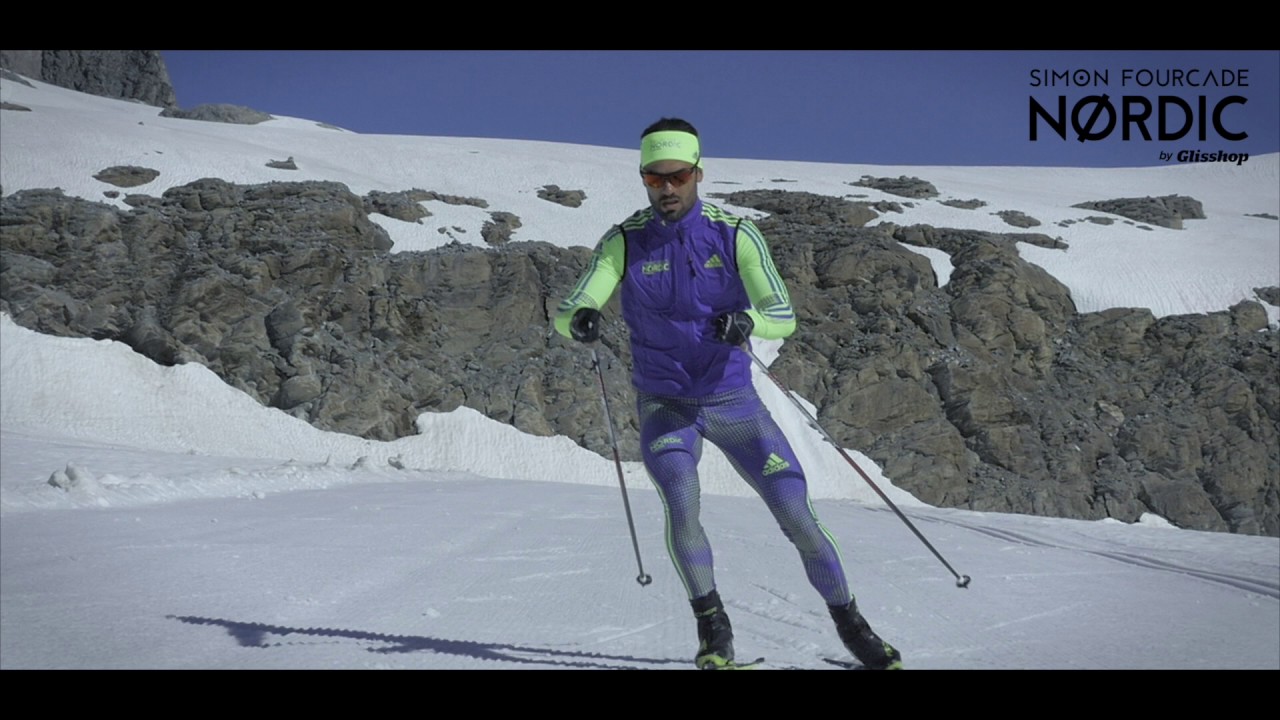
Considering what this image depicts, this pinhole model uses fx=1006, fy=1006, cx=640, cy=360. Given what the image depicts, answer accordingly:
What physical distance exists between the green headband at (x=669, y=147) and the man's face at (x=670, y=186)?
0.07 ft

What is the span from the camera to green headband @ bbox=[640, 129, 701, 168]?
4.30 meters

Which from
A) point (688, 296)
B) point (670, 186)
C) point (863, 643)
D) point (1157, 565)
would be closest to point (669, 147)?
point (670, 186)

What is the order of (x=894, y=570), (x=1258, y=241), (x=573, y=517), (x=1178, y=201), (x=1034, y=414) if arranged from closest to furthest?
1. (x=894, y=570)
2. (x=573, y=517)
3. (x=1034, y=414)
4. (x=1258, y=241)
5. (x=1178, y=201)

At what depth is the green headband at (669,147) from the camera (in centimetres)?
430

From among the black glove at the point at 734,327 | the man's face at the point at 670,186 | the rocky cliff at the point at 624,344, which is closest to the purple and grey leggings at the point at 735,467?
the black glove at the point at 734,327

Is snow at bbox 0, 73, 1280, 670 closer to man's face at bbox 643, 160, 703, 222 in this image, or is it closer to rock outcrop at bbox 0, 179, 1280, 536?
rock outcrop at bbox 0, 179, 1280, 536

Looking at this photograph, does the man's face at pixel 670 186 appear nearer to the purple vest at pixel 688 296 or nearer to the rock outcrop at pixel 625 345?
the purple vest at pixel 688 296

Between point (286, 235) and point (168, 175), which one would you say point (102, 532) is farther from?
point (168, 175)

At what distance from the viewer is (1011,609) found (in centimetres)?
612

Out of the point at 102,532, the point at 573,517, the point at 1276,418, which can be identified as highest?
the point at 102,532

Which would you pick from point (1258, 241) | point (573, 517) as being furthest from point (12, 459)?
point (1258, 241)

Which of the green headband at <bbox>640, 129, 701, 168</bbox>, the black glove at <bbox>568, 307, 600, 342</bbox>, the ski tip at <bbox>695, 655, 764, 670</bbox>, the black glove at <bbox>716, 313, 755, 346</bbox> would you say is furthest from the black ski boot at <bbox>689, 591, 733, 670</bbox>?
the green headband at <bbox>640, 129, 701, 168</bbox>

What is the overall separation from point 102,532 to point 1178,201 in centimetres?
4878

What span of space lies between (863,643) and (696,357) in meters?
1.37
